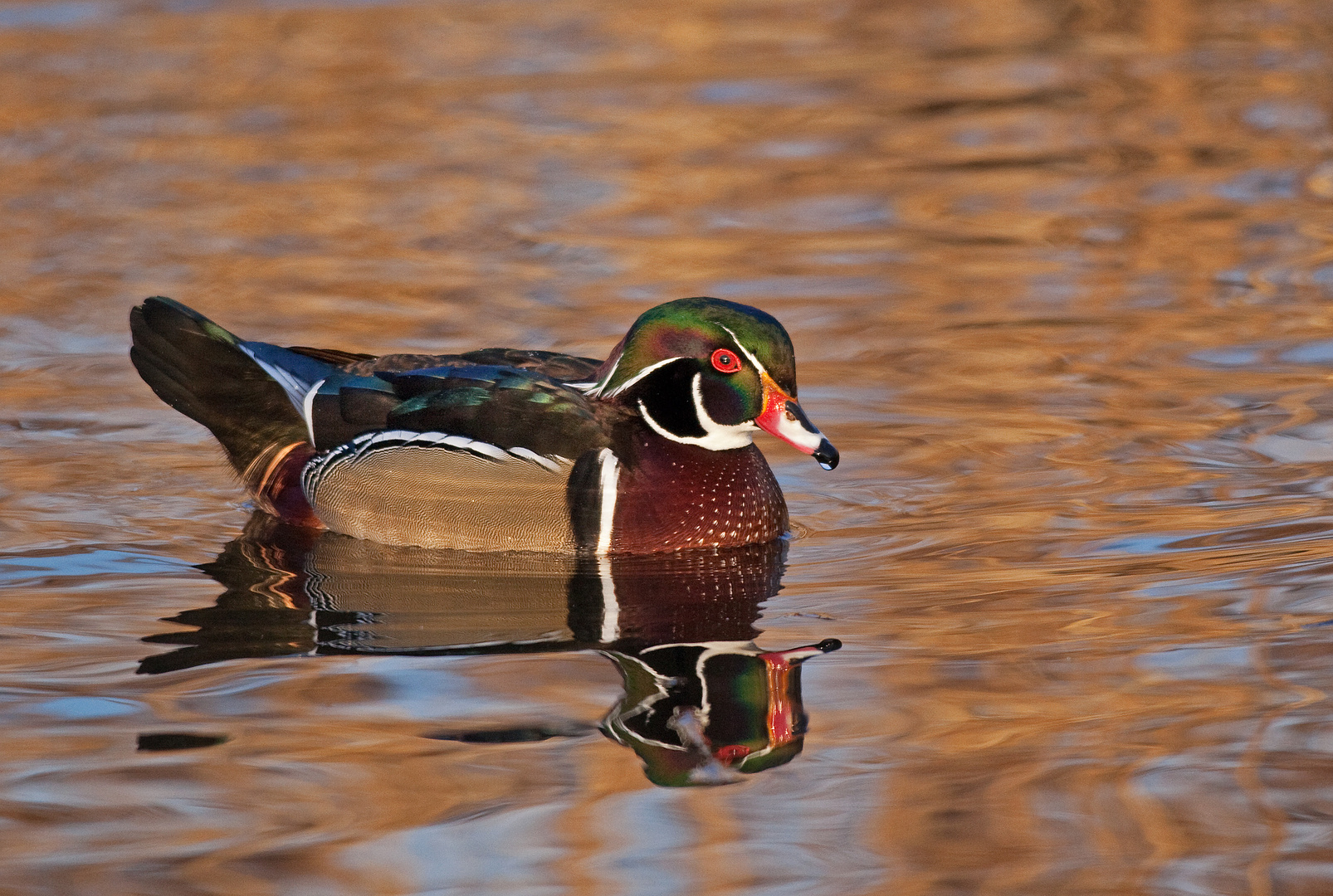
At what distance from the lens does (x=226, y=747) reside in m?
5.35

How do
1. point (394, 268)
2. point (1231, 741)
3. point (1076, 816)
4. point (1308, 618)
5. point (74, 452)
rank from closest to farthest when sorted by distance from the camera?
point (1076, 816), point (1231, 741), point (1308, 618), point (74, 452), point (394, 268)

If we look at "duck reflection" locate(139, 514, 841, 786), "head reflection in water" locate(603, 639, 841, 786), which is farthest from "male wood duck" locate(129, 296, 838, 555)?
"head reflection in water" locate(603, 639, 841, 786)

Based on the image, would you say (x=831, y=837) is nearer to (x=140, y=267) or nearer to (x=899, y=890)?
(x=899, y=890)

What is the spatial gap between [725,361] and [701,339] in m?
0.11

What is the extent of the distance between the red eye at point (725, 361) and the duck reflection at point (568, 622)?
64cm

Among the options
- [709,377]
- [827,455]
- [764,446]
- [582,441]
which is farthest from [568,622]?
[764,446]

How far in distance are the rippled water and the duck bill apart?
42cm

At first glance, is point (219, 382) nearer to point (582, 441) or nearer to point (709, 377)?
point (582, 441)

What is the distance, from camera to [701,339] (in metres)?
7.18

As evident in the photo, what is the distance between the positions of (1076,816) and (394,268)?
22.6ft

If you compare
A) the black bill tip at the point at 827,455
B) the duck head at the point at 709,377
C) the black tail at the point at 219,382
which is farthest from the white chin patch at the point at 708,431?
the black tail at the point at 219,382

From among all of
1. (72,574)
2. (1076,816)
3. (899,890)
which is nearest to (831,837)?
(899,890)

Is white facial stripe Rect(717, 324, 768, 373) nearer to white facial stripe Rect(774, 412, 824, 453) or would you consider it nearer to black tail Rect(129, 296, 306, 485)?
white facial stripe Rect(774, 412, 824, 453)

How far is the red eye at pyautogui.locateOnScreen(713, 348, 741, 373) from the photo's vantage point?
7.14m
